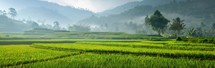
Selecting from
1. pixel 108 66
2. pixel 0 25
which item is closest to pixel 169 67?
pixel 108 66

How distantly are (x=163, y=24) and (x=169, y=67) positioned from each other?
276 feet

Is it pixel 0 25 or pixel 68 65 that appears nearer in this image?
pixel 68 65

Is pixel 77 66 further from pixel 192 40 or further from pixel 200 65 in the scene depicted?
pixel 192 40

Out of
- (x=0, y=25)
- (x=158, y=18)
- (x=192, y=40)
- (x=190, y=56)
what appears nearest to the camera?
(x=190, y=56)

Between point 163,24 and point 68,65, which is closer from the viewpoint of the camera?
point 68,65

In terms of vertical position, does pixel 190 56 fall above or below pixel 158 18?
below

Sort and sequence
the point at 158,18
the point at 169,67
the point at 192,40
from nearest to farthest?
the point at 169,67 < the point at 192,40 < the point at 158,18

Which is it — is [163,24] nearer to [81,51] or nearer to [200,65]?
[81,51]

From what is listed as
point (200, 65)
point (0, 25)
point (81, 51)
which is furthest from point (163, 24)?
point (0, 25)

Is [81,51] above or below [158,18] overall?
below

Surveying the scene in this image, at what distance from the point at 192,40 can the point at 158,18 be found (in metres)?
51.2

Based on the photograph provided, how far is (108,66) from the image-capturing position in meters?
16.6

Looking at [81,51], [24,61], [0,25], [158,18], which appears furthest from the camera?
[0,25]

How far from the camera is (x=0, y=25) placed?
18612 cm
